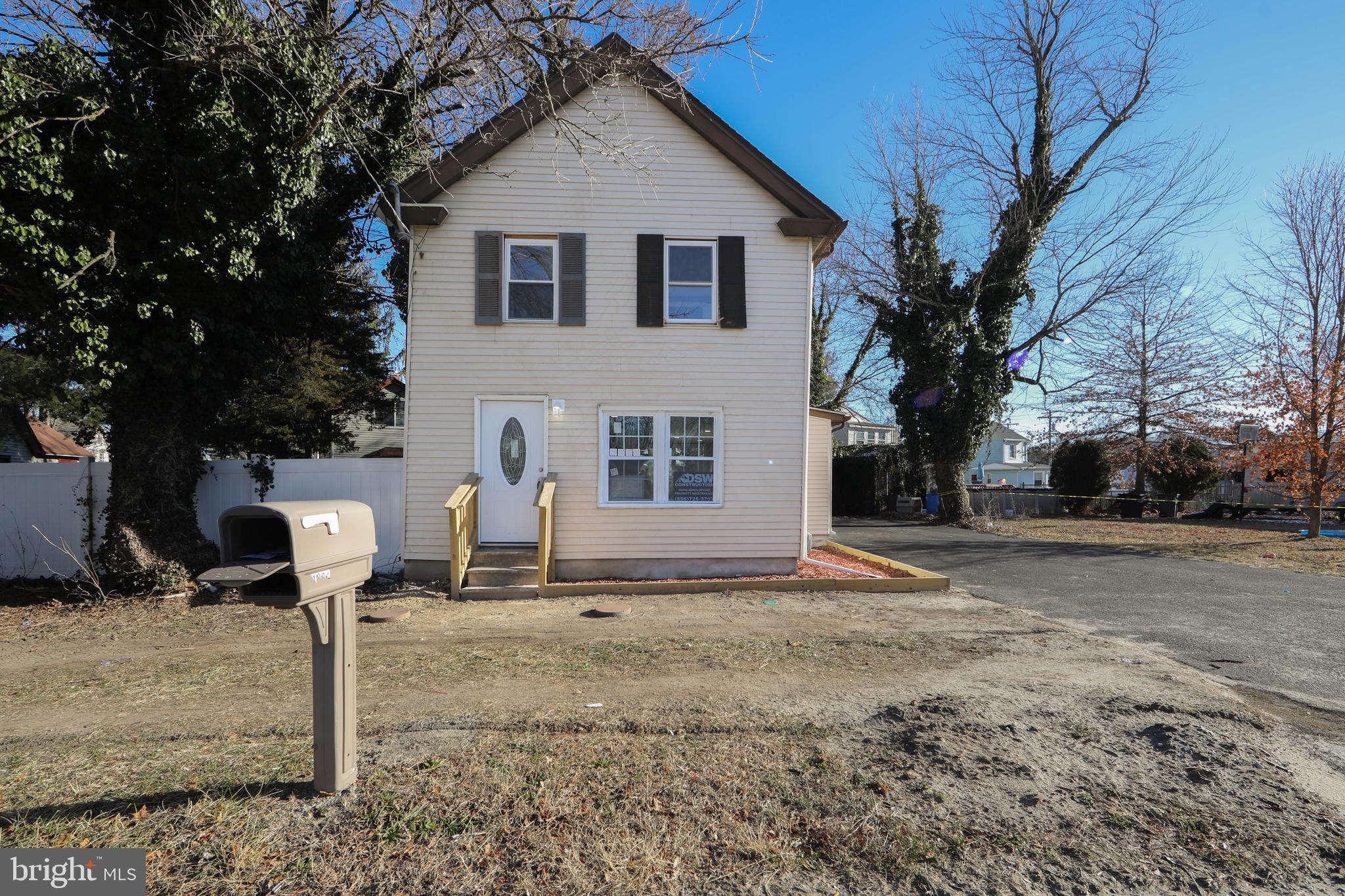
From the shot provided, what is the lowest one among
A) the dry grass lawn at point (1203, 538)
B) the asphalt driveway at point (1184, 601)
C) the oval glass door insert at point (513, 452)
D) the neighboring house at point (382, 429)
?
the asphalt driveway at point (1184, 601)

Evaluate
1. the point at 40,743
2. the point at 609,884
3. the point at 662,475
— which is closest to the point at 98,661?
the point at 40,743

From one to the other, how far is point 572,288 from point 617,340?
97cm

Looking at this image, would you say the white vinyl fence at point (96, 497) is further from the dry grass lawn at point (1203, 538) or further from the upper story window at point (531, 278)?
the dry grass lawn at point (1203, 538)

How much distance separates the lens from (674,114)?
10109mm

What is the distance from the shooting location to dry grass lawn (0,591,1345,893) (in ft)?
9.56

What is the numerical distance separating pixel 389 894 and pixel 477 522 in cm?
735

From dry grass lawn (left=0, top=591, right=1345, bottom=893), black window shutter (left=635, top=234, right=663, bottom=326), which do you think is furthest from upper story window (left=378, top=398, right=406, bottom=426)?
dry grass lawn (left=0, top=591, right=1345, bottom=893)

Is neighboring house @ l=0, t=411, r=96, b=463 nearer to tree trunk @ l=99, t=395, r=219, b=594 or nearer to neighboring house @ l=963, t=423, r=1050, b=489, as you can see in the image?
tree trunk @ l=99, t=395, r=219, b=594

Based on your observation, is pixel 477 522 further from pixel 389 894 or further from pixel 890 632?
pixel 389 894

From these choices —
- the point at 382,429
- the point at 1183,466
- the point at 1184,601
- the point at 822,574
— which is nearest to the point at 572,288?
the point at 822,574

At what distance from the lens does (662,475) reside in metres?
10.2

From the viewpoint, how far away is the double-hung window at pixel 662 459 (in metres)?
10.1

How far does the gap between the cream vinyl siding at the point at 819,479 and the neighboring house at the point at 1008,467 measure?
37.5 m

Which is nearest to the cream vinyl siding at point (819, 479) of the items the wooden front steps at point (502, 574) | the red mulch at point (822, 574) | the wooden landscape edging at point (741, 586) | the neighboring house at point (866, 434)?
the red mulch at point (822, 574)
